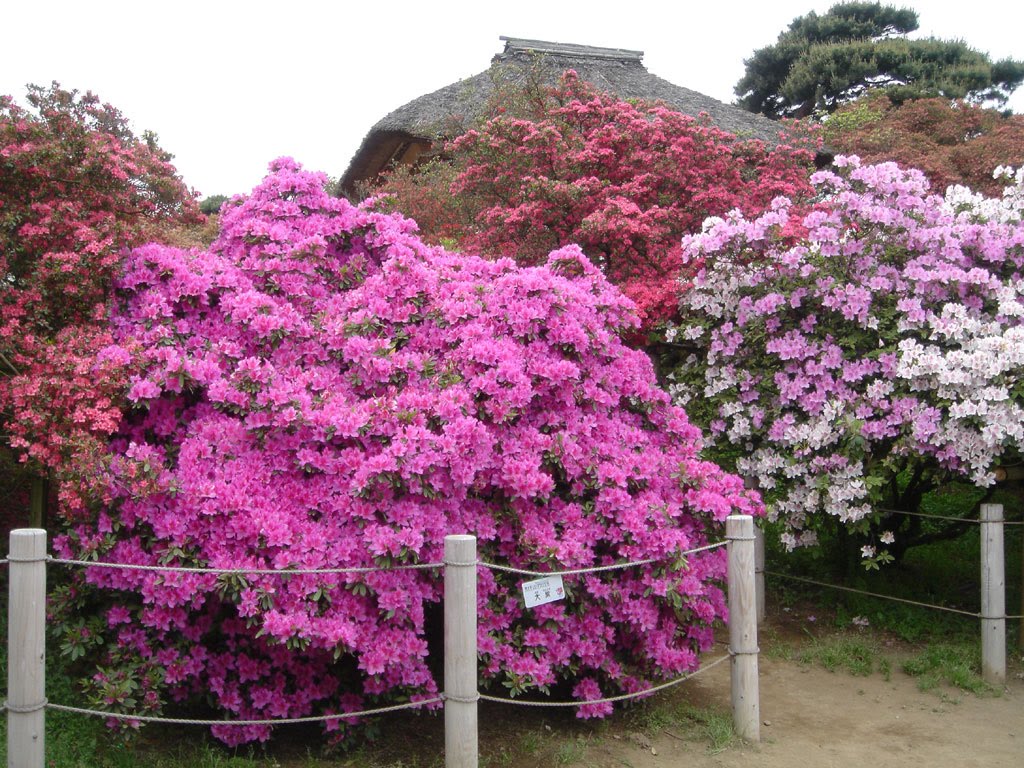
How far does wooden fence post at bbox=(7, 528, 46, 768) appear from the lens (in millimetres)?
2885

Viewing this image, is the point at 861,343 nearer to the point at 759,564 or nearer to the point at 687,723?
the point at 759,564

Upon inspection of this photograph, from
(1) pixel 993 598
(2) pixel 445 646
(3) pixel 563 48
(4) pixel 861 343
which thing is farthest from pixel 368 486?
(3) pixel 563 48

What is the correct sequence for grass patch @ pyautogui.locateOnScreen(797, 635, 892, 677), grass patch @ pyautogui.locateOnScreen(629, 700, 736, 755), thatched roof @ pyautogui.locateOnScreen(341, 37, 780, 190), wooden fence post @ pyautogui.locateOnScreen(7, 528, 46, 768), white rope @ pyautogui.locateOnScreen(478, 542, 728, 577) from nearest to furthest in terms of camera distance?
wooden fence post @ pyautogui.locateOnScreen(7, 528, 46, 768) < white rope @ pyautogui.locateOnScreen(478, 542, 728, 577) < grass patch @ pyautogui.locateOnScreen(629, 700, 736, 755) < grass patch @ pyautogui.locateOnScreen(797, 635, 892, 677) < thatched roof @ pyautogui.locateOnScreen(341, 37, 780, 190)

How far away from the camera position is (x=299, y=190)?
488 cm

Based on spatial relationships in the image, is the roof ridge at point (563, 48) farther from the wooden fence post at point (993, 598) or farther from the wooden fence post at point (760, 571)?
the wooden fence post at point (993, 598)

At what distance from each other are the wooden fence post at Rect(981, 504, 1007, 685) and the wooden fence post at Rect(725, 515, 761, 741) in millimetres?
1654

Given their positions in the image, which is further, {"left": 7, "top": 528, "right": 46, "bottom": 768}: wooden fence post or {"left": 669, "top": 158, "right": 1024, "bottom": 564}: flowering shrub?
{"left": 669, "top": 158, "right": 1024, "bottom": 564}: flowering shrub

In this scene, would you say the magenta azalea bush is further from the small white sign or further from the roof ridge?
the roof ridge

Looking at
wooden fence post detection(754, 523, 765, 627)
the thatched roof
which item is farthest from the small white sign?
the thatched roof

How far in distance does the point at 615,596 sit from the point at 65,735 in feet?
7.45

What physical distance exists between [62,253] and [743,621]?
3.39 metres

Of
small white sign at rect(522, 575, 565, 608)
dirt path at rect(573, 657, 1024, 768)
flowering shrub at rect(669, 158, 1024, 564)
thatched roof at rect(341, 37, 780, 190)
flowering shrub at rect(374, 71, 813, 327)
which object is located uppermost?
thatched roof at rect(341, 37, 780, 190)

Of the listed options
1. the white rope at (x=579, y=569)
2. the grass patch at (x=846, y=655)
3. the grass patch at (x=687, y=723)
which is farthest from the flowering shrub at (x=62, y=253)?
the grass patch at (x=846, y=655)

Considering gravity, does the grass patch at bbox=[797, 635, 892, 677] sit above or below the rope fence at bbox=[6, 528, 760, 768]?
below
